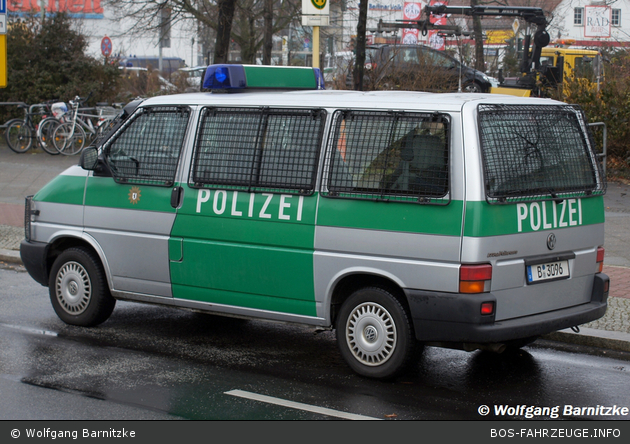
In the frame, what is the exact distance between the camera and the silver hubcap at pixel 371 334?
5.71 m

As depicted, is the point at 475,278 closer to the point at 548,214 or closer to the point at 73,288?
the point at 548,214

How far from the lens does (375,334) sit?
5.78 m

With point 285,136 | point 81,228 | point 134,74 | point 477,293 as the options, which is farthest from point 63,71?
point 477,293

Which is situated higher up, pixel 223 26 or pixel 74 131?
pixel 223 26

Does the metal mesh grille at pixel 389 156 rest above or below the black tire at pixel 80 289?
above

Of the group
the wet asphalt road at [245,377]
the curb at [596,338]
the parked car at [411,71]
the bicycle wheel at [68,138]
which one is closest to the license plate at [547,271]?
the wet asphalt road at [245,377]

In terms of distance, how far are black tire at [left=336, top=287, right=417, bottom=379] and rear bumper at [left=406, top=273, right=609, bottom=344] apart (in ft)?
0.46

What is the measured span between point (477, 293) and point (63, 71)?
1939 cm

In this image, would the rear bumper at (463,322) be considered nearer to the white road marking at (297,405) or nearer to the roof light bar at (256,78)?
the white road marking at (297,405)

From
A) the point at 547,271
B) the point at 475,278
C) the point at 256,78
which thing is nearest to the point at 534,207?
the point at 547,271

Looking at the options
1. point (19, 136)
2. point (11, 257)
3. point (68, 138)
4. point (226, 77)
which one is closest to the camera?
point (226, 77)

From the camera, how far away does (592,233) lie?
606 cm

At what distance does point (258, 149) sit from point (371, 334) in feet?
5.38

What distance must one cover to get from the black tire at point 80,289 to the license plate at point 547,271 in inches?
145
